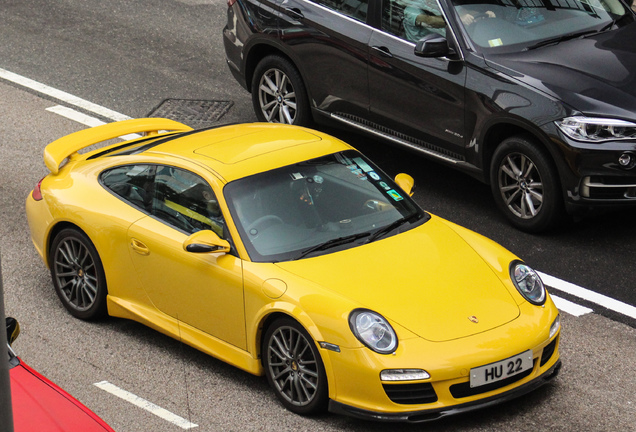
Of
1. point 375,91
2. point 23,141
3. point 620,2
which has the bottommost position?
point 23,141

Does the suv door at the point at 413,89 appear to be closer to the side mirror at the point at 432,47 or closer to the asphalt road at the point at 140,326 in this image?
the side mirror at the point at 432,47

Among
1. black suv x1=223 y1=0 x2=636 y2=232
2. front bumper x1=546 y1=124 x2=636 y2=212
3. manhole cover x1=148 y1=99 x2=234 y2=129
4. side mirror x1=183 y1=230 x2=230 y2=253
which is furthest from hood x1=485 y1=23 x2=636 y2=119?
manhole cover x1=148 y1=99 x2=234 y2=129

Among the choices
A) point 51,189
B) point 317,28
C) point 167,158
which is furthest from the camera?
point 317,28

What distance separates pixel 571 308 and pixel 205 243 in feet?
9.48

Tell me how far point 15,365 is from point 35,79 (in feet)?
26.0

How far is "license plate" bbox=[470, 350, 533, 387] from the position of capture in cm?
589

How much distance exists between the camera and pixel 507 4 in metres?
9.25

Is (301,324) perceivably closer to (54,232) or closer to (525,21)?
(54,232)

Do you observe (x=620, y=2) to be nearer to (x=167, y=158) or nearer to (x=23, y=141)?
(x=167, y=158)

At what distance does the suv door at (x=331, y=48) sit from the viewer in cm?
965

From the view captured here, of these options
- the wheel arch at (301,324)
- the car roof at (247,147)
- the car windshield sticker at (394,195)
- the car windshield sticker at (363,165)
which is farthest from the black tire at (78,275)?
the car windshield sticker at (394,195)

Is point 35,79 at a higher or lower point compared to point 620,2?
lower

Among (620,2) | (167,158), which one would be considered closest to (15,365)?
(167,158)

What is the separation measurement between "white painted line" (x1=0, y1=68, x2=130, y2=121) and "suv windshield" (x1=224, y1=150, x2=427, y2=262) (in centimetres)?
467
